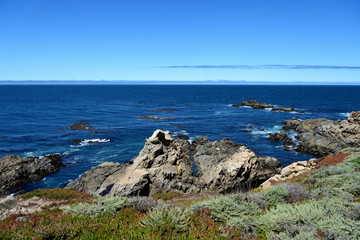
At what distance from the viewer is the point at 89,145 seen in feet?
133

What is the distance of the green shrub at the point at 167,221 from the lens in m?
8.02

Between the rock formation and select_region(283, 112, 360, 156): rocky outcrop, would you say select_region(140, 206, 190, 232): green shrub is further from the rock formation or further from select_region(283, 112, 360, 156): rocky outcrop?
the rock formation

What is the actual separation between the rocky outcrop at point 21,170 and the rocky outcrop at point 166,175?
5906mm

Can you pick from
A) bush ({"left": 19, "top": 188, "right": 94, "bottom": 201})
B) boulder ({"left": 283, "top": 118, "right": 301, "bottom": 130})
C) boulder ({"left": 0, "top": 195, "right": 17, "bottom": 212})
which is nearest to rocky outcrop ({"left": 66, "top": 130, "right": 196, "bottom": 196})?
bush ({"left": 19, "top": 188, "right": 94, "bottom": 201})

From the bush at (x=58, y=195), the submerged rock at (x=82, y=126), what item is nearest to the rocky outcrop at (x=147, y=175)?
the bush at (x=58, y=195)

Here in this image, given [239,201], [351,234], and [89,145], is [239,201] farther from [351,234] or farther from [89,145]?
[89,145]

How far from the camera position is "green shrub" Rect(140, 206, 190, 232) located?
8.02 meters

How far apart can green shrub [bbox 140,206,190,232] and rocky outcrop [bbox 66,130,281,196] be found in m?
11.0

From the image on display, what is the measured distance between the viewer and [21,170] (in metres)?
Result: 28.2

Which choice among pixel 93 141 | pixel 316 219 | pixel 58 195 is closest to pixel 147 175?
pixel 58 195

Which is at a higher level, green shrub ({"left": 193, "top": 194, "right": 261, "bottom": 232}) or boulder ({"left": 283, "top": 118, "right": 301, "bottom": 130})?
green shrub ({"left": 193, "top": 194, "right": 261, "bottom": 232})

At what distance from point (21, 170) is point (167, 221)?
88.6ft

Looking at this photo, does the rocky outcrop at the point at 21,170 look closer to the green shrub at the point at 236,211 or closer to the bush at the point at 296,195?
the green shrub at the point at 236,211

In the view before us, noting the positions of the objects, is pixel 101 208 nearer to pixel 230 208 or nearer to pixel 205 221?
pixel 205 221
